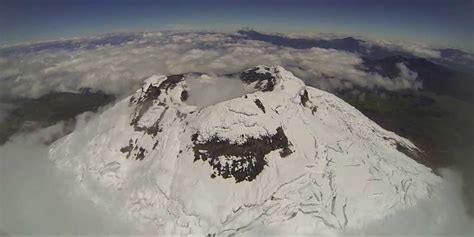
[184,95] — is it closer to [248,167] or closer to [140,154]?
[140,154]

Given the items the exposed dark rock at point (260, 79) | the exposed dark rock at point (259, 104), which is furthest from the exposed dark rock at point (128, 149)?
the exposed dark rock at point (260, 79)

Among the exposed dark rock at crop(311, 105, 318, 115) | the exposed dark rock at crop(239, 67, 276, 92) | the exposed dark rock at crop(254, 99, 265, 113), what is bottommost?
the exposed dark rock at crop(311, 105, 318, 115)

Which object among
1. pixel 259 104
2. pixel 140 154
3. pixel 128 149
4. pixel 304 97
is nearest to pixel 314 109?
pixel 304 97

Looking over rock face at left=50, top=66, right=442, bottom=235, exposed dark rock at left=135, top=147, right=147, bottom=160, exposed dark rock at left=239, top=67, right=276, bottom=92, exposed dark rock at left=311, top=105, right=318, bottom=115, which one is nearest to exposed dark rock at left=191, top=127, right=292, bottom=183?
rock face at left=50, top=66, right=442, bottom=235

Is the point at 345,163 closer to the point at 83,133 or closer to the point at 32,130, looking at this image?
the point at 83,133

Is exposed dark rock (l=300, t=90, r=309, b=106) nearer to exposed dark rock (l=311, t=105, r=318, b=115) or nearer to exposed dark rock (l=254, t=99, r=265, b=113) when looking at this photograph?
exposed dark rock (l=311, t=105, r=318, b=115)

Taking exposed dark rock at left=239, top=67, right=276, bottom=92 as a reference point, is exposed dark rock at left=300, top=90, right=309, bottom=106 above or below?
below

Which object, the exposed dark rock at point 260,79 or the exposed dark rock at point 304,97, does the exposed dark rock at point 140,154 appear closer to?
the exposed dark rock at point 260,79
